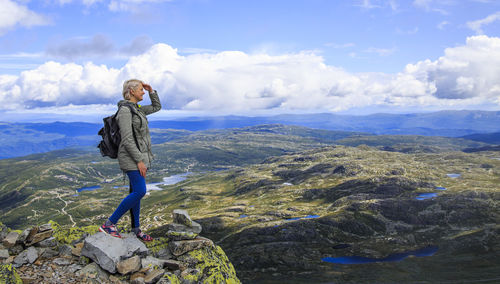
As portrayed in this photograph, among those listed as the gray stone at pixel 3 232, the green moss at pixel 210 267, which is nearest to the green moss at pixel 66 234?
the gray stone at pixel 3 232

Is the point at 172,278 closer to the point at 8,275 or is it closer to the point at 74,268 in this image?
the point at 74,268

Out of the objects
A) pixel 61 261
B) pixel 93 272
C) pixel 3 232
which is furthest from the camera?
pixel 3 232

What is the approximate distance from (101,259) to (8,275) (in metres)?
3.66

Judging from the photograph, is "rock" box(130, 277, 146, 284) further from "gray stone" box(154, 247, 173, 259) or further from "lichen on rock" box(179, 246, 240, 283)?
"gray stone" box(154, 247, 173, 259)

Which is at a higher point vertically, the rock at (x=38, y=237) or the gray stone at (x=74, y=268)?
the rock at (x=38, y=237)

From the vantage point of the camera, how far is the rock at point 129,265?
15.1 meters

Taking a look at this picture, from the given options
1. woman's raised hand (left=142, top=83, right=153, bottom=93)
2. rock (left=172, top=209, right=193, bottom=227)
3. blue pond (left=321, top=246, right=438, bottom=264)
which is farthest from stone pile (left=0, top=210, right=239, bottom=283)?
blue pond (left=321, top=246, right=438, bottom=264)

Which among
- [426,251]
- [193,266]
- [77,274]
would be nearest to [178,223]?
[193,266]

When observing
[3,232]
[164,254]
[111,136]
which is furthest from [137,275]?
[3,232]

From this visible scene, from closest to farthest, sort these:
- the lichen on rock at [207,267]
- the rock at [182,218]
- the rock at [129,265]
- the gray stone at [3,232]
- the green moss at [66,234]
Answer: the rock at [129,265] → the gray stone at [3,232] → the lichen on rock at [207,267] → the green moss at [66,234] → the rock at [182,218]

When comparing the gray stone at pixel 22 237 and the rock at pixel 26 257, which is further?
the gray stone at pixel 22 237

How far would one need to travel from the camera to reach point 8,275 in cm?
1331

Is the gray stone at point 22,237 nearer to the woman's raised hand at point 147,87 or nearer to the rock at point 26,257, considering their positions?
the rock at point 26,257

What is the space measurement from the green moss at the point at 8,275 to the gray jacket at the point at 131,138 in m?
6.29
